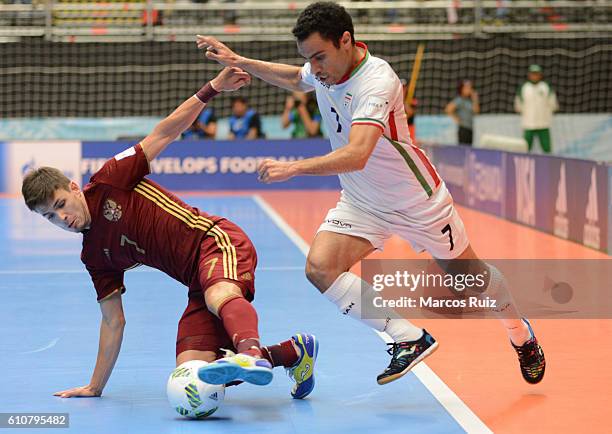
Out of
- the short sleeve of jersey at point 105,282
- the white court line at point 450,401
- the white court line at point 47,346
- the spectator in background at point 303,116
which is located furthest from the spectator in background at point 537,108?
the short sleeve of jersey at point 105,282

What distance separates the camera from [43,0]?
2189 cm

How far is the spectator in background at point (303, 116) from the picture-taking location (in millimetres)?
19109

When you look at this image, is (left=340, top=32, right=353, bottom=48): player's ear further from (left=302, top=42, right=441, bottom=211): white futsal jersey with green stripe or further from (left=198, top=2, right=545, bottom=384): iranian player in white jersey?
(left=302, top=42, right=441, bottom=211): white futsal jersey with green stripe

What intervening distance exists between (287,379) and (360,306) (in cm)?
80

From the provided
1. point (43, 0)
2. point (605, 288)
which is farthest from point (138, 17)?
point (605, 288)

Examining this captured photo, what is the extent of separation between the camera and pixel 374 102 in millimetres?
5102

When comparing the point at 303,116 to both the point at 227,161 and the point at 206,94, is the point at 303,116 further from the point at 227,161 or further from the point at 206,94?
the point at 206,94

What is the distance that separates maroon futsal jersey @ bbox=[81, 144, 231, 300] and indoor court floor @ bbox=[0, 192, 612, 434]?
2.26ft

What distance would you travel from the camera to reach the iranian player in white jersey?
5.12 meters

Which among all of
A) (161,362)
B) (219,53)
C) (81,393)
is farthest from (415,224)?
(81,393)

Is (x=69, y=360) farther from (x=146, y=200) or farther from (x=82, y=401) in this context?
(x=146, y=200)

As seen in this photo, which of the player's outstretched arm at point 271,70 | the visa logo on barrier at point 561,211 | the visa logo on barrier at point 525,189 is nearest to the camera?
the player's outstretched arm at point 271,70

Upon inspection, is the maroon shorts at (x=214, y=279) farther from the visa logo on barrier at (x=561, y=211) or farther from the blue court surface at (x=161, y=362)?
the visa logo on barrier at (x=561, y=211)

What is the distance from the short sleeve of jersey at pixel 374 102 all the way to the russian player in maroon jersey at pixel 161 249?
2.58 feet
